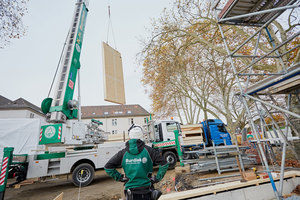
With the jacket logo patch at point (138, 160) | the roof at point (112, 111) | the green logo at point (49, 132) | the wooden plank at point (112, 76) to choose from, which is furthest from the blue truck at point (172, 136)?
the roof at point (112, 111)

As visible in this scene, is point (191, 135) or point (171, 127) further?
point (171, 127)

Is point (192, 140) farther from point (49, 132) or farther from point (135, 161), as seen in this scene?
point (135, 161)

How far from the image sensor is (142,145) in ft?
8.18

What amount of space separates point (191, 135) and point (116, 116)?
26026mm

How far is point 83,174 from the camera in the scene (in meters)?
6.70

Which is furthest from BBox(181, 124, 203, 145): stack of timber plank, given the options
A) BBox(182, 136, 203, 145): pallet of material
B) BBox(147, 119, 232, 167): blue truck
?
BBox(147, 119, 232, 167): blue truck

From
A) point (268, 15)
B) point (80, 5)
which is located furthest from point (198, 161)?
point (80, 5)

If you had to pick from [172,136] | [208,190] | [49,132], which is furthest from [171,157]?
[49,132]

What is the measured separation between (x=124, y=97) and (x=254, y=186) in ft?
17.6

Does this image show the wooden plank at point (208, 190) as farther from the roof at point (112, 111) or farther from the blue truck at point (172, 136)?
the roof at point (112, 111)

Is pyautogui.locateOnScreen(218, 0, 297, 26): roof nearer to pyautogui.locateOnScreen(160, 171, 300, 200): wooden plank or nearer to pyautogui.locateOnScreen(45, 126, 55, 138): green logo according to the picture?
pyautogui.locateOnScreen(160, 171, 300, 200): wooden plank

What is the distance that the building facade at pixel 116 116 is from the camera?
1304 inches

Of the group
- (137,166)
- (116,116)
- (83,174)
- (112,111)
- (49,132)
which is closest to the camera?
(137,166)

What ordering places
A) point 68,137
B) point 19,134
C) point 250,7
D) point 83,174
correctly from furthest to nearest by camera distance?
point 19,134, point 83,174, point 68,137, point 250,7
